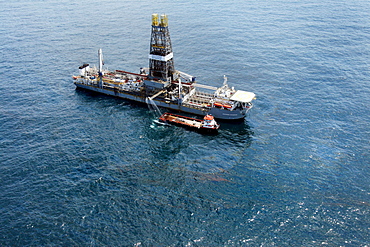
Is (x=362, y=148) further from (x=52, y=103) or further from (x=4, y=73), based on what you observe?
(x=4, y=73)

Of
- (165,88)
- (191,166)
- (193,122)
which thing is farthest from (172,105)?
(191,166)

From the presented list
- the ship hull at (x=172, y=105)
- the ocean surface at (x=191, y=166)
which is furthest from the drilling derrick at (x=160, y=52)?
the ocean surface at (x=191, y=166)

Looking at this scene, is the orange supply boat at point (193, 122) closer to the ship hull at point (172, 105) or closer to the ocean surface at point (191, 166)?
the ocean surface at point (191, 166)

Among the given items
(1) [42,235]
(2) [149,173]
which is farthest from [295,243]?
(1) [42,235]

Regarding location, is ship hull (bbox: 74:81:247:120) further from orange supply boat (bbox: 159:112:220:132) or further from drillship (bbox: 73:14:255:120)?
orange supply boat (bbox: 159:112:220:132)

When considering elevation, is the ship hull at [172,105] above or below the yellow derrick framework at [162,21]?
below
